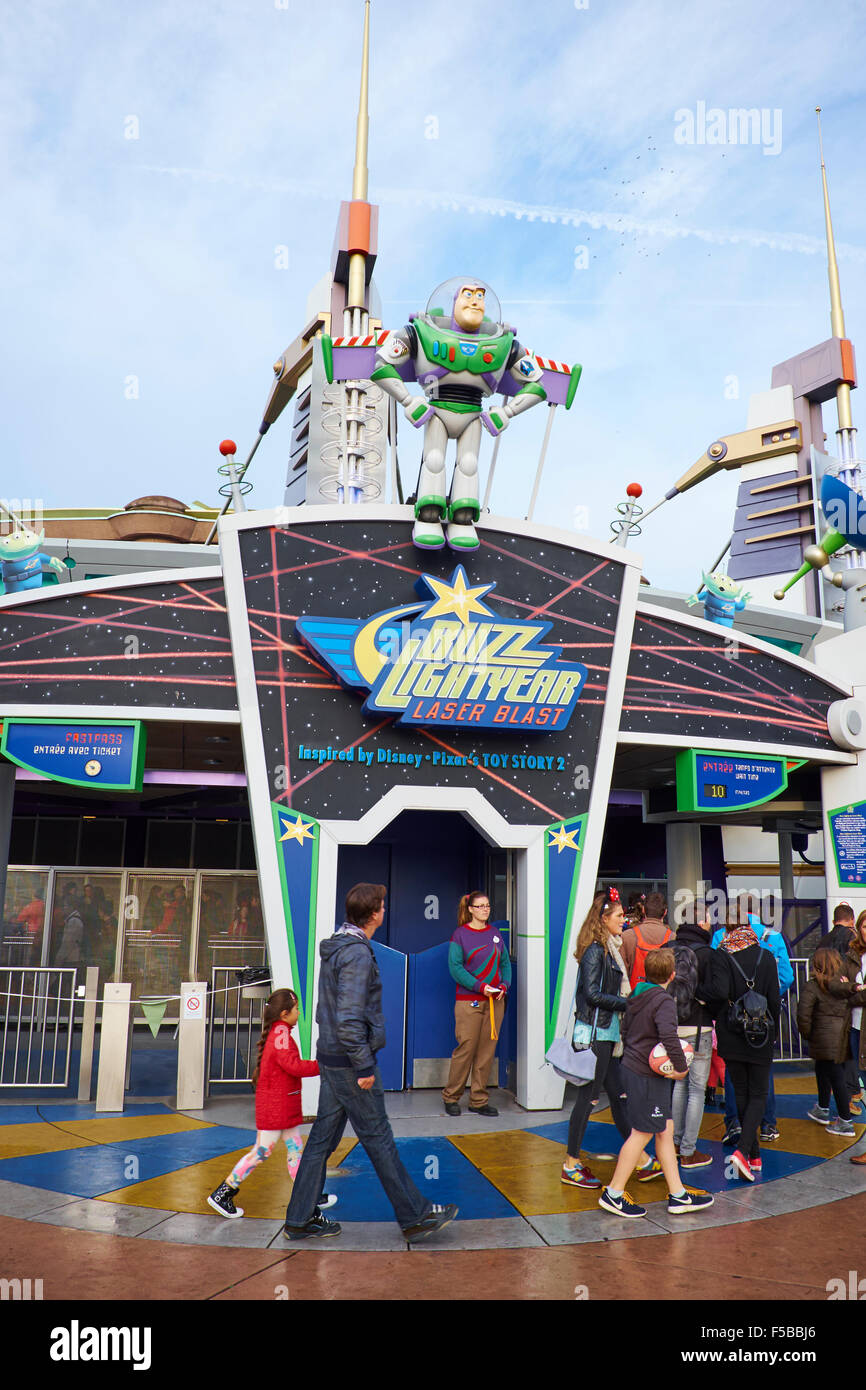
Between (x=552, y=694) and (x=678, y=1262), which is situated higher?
(x=552, y=694)

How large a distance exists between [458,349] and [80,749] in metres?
5.48

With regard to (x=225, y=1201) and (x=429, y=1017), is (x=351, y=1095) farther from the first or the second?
(x=429, y=1017)

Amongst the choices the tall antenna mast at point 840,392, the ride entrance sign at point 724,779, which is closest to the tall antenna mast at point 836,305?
the tall antenna mast at point 840,392

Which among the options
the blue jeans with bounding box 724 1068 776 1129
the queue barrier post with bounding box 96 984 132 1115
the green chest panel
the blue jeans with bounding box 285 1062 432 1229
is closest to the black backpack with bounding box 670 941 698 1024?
the blue jeans with bounding box 724 1068 776 1129

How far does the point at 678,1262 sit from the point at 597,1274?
0.53 meters

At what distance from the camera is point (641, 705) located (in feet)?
35.1

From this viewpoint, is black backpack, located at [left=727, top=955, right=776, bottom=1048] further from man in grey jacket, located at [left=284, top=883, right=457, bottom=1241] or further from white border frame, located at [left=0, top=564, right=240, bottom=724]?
white border frame, located at [left=0, top=564, right=240, bottom=724]

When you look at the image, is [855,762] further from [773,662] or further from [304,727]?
[304,727]

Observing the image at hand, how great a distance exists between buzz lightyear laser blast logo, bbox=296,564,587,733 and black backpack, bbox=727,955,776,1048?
3.68 metres

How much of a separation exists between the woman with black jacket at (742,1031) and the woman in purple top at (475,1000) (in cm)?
255

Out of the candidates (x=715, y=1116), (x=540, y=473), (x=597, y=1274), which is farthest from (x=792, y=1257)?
(x=540, y=473)

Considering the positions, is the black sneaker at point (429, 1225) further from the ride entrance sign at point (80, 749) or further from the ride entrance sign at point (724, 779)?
the ride entrance sign at point (724, 779)

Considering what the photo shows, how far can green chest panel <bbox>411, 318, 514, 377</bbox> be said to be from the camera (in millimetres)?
9719

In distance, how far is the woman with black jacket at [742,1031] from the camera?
6789 mm
